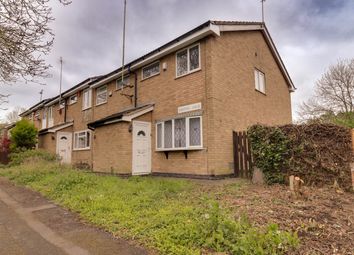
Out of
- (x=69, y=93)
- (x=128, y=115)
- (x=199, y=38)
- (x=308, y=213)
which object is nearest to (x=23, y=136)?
(x=69, y=93)

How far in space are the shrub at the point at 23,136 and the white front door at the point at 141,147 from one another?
524 inches

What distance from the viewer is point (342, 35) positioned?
1603 centimetres

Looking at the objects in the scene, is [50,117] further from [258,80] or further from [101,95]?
[258,80]

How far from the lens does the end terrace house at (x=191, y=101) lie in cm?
→ 1139

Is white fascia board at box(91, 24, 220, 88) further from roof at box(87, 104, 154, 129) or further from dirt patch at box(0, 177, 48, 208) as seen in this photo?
dirt patch at box(0, 177, 48, 208)

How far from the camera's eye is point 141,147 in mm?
13375

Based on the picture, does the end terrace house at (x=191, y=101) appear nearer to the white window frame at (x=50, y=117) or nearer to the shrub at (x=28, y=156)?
the shrub at (x=28, y=156)

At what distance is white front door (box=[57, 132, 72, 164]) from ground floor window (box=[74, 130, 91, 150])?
4.48 ft

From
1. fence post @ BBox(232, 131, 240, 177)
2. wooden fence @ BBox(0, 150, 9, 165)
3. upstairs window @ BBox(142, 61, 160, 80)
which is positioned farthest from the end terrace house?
wooden fence @ BBox(0, 150, 9, 165)

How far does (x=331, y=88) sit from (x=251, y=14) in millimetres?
12123

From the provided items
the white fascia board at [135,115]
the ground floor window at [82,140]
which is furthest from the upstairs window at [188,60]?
the ground floor window at [82,140]

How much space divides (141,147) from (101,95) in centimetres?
723

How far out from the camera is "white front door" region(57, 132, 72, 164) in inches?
864

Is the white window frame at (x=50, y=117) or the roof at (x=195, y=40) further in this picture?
the white window frame at (x=50, y=117)
